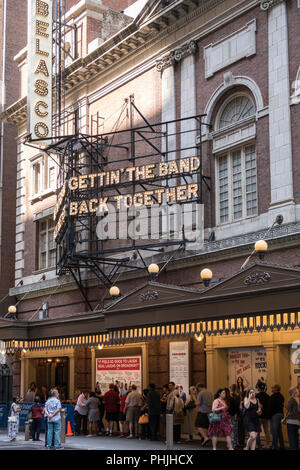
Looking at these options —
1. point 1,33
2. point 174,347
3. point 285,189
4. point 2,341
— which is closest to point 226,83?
point 285,189

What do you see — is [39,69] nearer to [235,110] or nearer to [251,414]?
[235,110]

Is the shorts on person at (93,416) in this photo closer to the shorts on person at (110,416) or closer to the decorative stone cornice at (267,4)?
the shorts on person at (110,416)

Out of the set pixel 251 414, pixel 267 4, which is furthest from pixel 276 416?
pixel 267 4

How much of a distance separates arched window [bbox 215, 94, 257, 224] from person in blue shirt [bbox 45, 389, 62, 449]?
7.90 metres

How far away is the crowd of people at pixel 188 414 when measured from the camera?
59.5ft

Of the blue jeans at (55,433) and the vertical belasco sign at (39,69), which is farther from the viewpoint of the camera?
the vertical belasco sign at (39,69)

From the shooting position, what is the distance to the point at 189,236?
2456cm

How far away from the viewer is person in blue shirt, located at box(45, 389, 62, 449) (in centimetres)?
2005


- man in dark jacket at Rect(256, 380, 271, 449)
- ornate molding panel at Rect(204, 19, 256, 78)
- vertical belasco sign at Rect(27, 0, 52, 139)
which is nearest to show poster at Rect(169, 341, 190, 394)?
man in dark jacket at Rect(256, 380, 271, 449)

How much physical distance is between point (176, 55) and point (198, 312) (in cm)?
1073

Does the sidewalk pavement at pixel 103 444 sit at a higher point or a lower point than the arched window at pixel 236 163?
lower

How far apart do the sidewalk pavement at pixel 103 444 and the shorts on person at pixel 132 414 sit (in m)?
0.65

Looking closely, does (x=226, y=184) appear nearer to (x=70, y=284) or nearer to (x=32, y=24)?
(x=70, y=284)

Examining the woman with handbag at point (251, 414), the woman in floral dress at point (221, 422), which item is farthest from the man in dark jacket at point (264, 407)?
the woman with handbag at point (251, 414)
